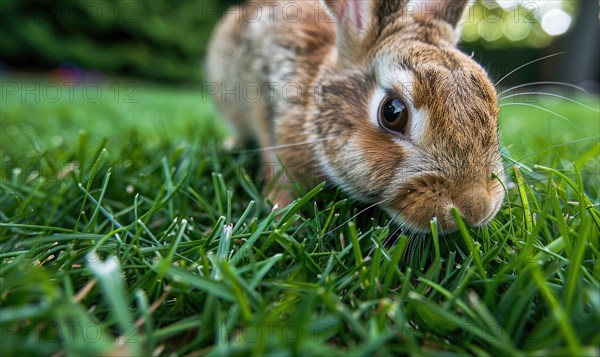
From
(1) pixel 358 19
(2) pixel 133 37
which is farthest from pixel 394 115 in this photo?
(2) pixel 133 37

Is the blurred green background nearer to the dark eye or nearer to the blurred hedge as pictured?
the blurred hedge

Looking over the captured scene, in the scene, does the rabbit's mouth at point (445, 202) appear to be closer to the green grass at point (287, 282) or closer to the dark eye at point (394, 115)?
the green grass at point (287, 282)

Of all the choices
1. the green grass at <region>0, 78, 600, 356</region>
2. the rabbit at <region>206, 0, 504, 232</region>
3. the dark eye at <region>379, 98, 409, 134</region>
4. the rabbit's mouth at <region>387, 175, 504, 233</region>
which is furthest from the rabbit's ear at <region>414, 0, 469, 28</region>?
the rabbit's mouth at <region>387, 175, 504, 233</region>

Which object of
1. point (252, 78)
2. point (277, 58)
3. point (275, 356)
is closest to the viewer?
point (275, 356)

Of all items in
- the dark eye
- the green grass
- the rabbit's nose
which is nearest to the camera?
the green grass

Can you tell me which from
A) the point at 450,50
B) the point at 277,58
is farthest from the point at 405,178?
the point at 277,58

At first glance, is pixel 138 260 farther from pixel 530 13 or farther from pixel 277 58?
pixel 530 13

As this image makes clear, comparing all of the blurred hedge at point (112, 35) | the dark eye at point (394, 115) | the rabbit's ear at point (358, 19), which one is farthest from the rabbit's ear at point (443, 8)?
the blurred hedge at point (112, 35)
